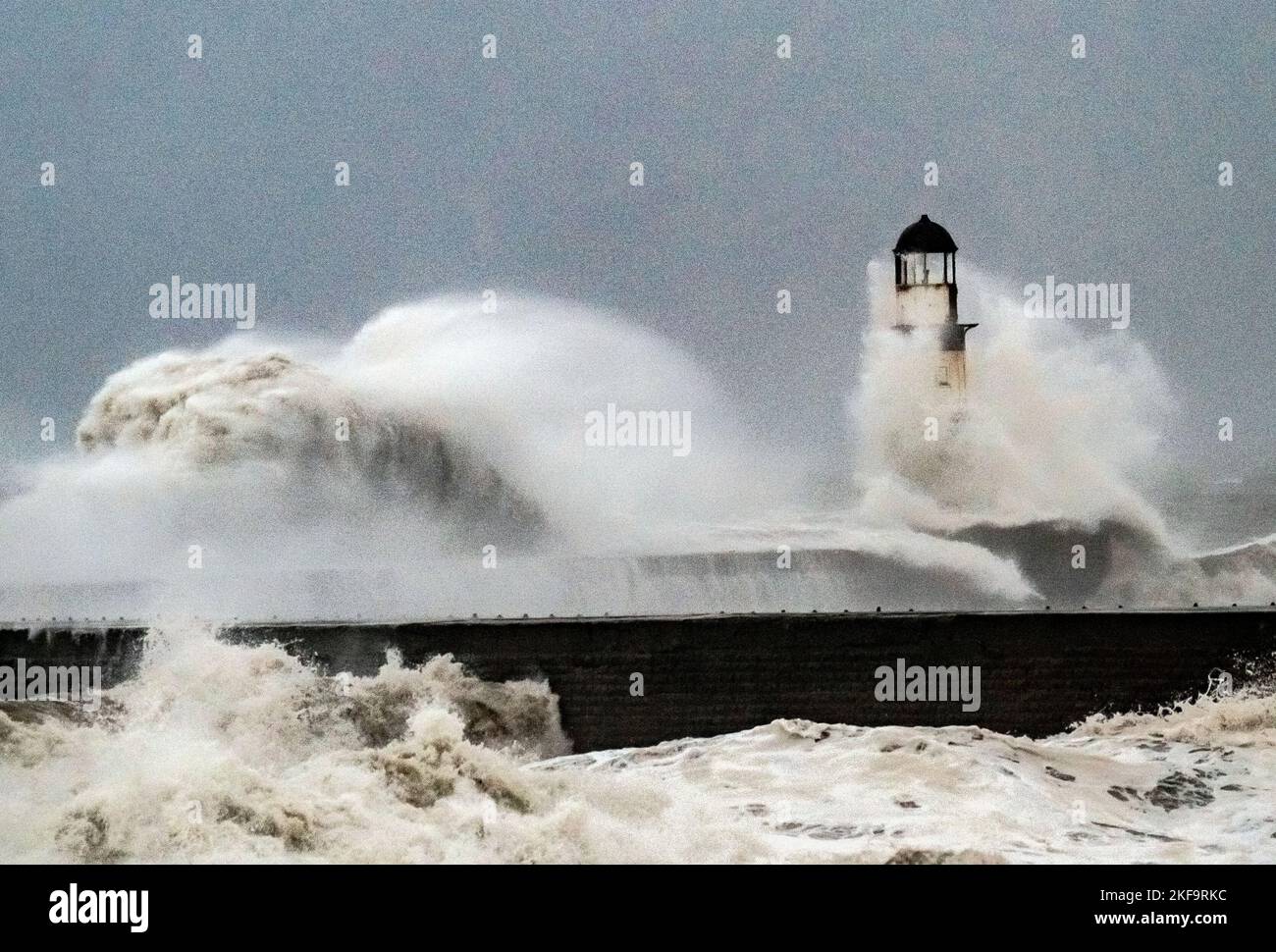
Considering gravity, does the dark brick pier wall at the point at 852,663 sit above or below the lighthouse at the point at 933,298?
below

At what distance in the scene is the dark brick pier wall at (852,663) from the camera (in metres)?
17.9

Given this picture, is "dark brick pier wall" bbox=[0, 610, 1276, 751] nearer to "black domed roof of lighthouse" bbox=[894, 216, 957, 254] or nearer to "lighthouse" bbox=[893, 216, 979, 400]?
"lighthouse" bbox=[893, 216, 979, 400]

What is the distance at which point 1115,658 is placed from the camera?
17906mm

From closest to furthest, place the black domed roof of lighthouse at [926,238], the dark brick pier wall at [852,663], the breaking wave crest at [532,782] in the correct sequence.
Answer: the breaking wave crest at [532,782] → the dark brick pier wall at [852,663] → the black domed roof of lighthouse at [926,238]

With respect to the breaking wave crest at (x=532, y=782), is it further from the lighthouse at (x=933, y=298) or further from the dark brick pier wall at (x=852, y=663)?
the lighthouse at (x=933, y=298)

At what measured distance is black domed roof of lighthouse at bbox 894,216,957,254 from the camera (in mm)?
19359

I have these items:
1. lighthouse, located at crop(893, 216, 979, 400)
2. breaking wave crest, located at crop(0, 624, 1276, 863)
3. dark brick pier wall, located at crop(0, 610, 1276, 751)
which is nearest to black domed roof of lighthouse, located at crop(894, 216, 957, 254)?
lighthouse, located at crop(893, 216, 979, 400)

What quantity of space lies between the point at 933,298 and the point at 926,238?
627 millimetres

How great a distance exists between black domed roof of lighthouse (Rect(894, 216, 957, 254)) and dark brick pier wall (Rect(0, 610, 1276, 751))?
3.54 meters

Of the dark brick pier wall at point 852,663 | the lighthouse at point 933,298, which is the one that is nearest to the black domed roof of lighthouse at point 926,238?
the lighthouse at point 933,298

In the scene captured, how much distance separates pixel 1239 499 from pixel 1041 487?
1.80 metres
